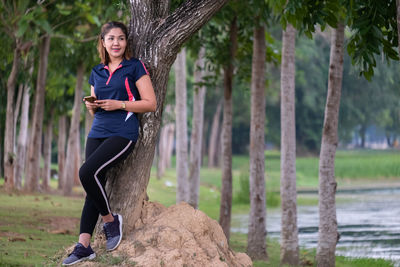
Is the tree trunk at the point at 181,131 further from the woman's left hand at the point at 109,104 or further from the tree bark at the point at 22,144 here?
the woman's left hand at the point at 109,104

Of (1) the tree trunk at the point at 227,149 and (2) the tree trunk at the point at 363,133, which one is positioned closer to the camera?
(1) the tree trunk at the point at 227,149

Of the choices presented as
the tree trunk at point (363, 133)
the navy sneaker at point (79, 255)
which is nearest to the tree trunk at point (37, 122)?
the navy sneaker at point (79, 255)

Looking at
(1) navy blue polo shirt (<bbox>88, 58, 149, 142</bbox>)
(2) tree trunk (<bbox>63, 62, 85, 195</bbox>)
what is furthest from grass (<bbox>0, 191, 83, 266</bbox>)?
(2) tree trunk (<bbox>63, 62, 85, 195</bbox>)

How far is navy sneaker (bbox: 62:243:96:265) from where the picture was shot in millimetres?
5699

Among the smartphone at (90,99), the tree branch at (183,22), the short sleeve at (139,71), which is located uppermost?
the tree branch at (183,22)

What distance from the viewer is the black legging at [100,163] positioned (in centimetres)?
561

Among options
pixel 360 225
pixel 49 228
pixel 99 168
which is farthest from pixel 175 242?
pixel 360 225

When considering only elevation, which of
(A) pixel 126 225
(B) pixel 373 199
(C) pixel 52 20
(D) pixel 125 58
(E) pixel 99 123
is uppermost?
(C) pixel 52 20

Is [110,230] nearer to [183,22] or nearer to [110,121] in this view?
[110,121]

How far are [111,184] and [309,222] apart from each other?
43.4ft

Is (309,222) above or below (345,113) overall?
below

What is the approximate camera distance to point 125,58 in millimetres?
5957

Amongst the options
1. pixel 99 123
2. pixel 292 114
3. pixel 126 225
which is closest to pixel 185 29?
pixel 99 123

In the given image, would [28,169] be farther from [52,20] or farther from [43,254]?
[43,254]
